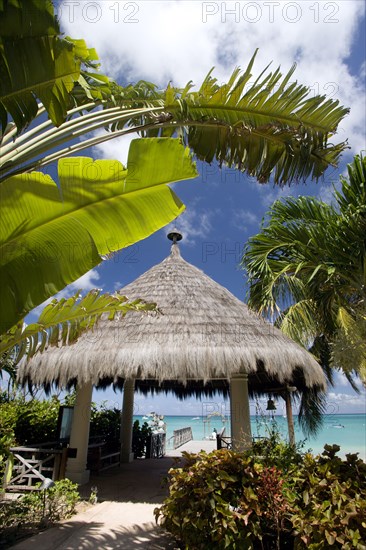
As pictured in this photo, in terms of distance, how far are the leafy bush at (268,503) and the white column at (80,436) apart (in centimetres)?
381

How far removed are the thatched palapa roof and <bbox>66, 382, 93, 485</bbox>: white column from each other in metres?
0.88

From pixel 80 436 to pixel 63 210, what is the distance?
607 cm

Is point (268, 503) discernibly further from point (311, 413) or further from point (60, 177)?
point (311, 413)

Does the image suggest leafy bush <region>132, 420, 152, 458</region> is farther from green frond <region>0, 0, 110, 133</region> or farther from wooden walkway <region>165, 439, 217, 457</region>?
green frond <region>0, 0, 110, 133</region>

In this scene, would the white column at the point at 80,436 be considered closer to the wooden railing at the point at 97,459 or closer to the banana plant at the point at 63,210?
the wooden railing at the point at 97,459

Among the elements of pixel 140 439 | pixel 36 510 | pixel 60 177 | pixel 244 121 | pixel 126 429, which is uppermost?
pixel 244 121

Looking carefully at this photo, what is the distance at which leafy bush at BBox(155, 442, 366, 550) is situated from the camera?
9.50 ft

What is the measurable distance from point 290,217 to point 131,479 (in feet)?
22.0

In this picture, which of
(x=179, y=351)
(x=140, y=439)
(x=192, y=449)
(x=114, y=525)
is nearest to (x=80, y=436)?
(x=114, y=525)

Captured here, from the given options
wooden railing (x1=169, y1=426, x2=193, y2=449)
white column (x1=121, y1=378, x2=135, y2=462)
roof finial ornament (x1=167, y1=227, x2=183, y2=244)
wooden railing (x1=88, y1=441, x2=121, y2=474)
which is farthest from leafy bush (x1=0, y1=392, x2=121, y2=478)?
wooden railing (x1=169, y1=426, x2=193, y2=449)

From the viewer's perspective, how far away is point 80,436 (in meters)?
7.10

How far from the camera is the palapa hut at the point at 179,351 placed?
19.5 feet

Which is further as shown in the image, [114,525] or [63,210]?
[114,525]

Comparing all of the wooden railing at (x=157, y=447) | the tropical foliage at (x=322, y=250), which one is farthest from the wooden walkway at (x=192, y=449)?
the tropical foliage at (x=322, y=250)
